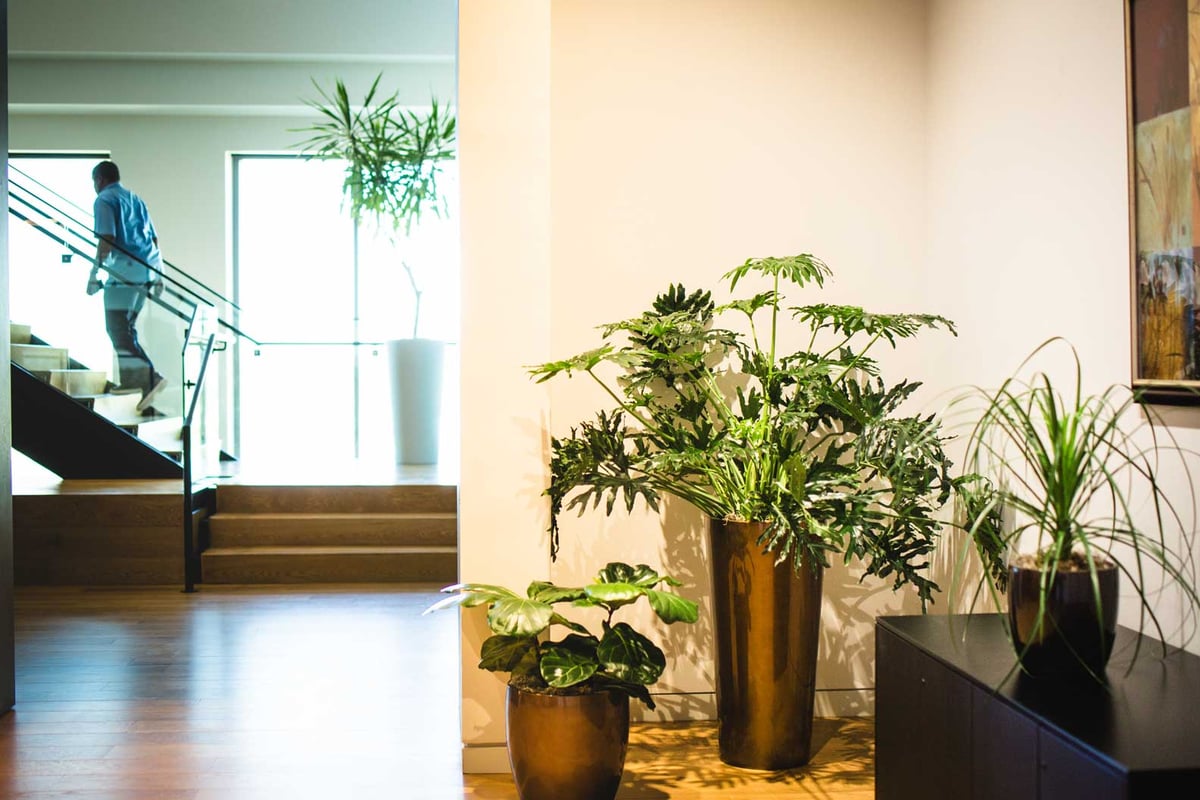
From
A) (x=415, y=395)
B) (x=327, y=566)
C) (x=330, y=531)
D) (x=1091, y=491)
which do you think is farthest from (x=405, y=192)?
(x=1091, y=491)

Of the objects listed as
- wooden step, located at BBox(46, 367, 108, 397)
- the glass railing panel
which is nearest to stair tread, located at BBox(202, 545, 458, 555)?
wooden step, located at BBox(46, 367, 108, 397)

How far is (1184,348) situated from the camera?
226 centimetres

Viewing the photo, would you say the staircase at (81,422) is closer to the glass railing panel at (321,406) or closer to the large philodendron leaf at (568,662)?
the glass railing panel at (321,406)

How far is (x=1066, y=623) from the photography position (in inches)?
78.1

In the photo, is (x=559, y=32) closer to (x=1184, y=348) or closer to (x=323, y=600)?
(x=1184, y=348)

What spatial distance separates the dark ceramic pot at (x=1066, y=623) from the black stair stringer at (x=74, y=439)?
19.2 feet

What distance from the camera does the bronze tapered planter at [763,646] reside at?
3.09 metres

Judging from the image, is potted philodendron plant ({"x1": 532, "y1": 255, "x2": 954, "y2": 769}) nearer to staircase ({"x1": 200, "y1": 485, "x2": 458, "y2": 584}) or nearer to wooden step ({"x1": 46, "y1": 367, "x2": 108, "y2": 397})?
staircase ({"x1": 200, "y1": 485, "x2": 458, "y2": 584})

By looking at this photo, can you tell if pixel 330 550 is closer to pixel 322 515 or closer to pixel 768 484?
pixel 322 515

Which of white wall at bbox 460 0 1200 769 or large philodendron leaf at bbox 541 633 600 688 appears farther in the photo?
white wall at bbox 460 0 1200 769

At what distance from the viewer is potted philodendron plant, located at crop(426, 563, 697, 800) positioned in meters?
2.72

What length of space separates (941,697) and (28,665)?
375cm

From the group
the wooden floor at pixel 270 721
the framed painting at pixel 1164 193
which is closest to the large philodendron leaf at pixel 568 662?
the wooden floor at pixel 270 721

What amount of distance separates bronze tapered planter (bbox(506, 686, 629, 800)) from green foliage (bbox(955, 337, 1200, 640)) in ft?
3.26
